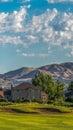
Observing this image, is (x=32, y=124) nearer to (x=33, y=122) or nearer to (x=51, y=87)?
(x=33, y=122)

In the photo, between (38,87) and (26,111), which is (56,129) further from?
(38,87)

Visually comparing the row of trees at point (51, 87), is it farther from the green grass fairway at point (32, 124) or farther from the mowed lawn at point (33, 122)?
the green grass fairway at point (32, 124)

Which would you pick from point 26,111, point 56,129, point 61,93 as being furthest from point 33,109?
point 61,93

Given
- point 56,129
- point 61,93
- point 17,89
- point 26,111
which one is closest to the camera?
point 56,129

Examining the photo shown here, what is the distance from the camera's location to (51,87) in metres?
151

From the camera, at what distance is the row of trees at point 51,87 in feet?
493

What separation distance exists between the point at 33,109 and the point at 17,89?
2844 inches

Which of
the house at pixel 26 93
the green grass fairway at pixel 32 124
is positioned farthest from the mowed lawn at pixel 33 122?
the house at pixel 26 93

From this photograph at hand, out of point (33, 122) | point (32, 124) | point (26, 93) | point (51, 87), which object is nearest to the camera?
point (32, 124)

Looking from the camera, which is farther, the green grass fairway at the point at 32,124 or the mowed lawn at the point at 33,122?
the mowed lawn at the point at 33,122

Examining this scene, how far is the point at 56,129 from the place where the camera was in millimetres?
47406

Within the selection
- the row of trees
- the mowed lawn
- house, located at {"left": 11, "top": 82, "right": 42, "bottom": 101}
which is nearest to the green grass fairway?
the mowed lawn

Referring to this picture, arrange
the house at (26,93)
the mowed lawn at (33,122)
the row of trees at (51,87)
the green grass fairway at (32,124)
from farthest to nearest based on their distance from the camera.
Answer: the house at (26,93) → the row of trees at (51,87) → the mowed lawn at (33,122) → the green grass fairway at (32,124)

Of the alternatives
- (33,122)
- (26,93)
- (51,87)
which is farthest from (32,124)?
(26,93)
